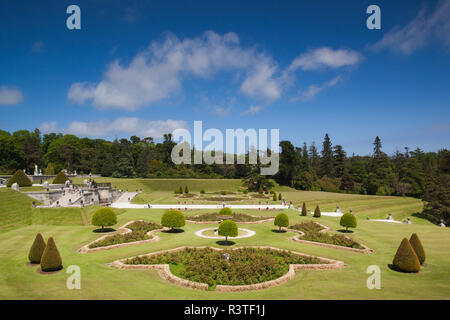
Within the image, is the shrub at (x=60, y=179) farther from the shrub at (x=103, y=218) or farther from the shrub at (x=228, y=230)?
the shrub at (x=228, y=230)

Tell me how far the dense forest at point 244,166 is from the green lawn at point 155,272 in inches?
1924

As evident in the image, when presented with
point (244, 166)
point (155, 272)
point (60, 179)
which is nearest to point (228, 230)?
point (155, 272)

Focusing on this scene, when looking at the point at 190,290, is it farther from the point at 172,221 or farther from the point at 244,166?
the point at 244,166

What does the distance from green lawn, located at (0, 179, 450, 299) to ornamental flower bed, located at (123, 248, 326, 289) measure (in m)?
1.21

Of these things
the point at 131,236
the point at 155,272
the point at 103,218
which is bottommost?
the point at 155,272

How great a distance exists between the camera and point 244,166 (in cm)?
9088

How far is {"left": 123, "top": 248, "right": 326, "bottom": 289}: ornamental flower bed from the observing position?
13898 millimetres

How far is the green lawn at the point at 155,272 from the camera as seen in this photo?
38.7ft

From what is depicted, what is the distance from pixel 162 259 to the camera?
1681cm

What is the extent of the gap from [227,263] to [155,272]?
14.0 ft

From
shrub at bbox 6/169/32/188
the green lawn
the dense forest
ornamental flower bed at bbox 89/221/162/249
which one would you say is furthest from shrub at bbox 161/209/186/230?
the dense forest

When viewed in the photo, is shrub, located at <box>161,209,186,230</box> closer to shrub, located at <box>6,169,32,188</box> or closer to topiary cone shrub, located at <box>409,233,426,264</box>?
topiary cone shrub, located at <box>409,233,426,264</box>
